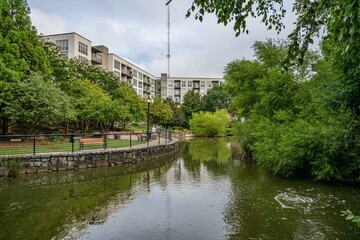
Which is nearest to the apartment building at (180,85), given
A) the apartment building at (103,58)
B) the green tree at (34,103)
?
the apartment building at (103,58)

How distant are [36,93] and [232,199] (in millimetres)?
13984

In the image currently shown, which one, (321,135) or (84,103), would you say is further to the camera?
(84,103)

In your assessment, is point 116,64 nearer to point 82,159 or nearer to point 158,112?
point 158,112

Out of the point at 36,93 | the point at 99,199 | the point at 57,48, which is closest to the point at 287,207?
the point at 99,199

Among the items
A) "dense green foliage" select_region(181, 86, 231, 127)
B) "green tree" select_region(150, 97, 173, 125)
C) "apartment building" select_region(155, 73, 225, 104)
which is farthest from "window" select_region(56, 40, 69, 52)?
"apartment building" select_region(155, 73, 225, 104)

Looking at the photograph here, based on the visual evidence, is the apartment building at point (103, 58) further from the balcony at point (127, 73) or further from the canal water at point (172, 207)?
the canal water at point (172, 207)

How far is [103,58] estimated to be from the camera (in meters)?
52.8

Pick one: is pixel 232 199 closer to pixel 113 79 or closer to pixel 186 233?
pixel 186 233

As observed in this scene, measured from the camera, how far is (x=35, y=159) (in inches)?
490

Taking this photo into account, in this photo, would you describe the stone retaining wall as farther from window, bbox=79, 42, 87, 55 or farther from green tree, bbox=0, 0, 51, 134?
window, bbox=79, 42, 87, 55

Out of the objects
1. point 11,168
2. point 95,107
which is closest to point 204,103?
point 95,107

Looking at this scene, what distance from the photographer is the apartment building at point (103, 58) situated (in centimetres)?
4191

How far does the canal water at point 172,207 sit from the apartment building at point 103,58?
88.5 feet

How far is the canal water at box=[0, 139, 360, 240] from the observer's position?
241 inches
